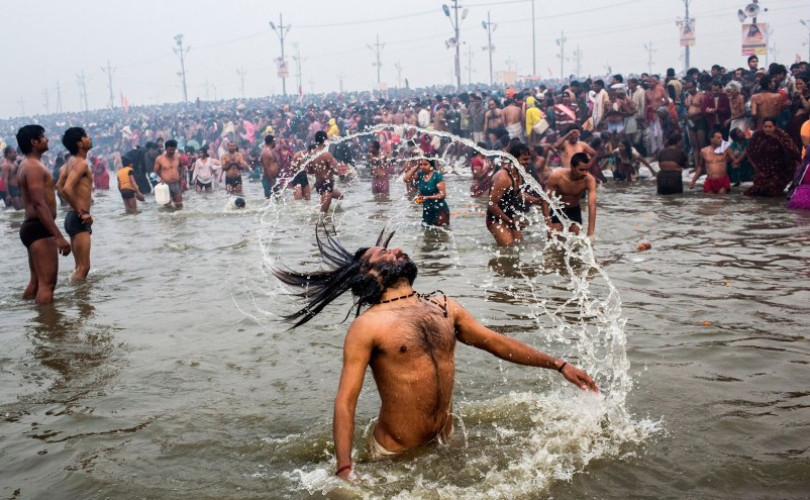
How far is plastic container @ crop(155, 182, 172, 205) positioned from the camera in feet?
55.1

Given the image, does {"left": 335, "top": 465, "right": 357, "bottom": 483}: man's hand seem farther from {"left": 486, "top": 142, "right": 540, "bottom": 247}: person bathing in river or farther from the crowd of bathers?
the crowd of bathers

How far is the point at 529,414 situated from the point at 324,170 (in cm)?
1053

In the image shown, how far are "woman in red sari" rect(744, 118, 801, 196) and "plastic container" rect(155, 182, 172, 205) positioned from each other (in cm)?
1152

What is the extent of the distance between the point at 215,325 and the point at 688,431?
4.25 m

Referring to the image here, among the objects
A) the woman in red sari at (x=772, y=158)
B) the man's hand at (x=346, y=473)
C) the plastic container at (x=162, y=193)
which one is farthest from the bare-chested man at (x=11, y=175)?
the man's hand at (x=346, y=473)

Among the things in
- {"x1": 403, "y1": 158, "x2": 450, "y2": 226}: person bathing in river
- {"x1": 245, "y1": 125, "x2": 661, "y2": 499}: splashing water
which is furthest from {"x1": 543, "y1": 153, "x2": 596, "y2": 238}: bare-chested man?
{"x1": 403, "y1": 158, "x2": 450, "y2": 226}: person bathing in river

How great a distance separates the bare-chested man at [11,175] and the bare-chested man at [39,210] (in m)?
11.7

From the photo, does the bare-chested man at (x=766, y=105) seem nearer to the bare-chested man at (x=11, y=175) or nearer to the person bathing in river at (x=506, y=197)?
the person bathing in river at (x=506, y=197)

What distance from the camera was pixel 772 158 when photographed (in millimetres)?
12398

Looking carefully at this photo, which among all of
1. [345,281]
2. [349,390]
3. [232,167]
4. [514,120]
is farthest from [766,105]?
[349,390]

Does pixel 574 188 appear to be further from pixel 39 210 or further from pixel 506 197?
pixel 39 210

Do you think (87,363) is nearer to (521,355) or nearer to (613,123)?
(521,355)

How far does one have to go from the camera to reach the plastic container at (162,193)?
16.8 metres

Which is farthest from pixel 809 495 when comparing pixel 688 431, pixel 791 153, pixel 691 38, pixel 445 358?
pixel 691 38
